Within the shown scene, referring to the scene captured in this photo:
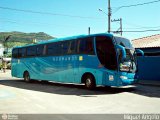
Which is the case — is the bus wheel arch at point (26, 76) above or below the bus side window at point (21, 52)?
below

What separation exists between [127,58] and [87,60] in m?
2.55

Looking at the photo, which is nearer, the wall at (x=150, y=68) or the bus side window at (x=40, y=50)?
the bus side window at (x=40, y=50)

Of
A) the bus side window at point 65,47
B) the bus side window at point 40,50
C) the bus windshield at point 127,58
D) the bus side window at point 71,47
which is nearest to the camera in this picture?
the bus windshield at point 127,58

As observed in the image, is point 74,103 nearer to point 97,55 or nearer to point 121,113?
point 121,113

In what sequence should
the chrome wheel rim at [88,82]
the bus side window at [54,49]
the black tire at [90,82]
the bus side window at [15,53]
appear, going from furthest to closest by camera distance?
the bus side window at [15,53], the bus side window at [54,49], the chrome wheel rim at [88,82], the black tire at [90,82]

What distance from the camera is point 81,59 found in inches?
642

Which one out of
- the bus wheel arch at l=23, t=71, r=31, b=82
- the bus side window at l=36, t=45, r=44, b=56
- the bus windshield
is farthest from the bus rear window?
the bus wheel arch at l=23, t=71, r=31, b=82

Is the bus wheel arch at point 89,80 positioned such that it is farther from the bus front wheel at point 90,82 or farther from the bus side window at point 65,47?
the bus side window at point 65,47

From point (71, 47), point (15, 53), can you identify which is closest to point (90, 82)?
point (71, 47)

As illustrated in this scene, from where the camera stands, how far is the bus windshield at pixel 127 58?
14.1 meters

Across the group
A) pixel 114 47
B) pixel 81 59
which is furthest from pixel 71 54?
pixel 114 47

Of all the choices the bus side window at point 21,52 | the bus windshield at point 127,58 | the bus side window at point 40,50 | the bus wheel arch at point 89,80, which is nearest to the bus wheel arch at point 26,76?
the bus side window at point 21,52

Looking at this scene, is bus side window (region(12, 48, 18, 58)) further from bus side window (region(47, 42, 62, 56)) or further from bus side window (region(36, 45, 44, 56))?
bus side window (region(47, 42, 62, 56))

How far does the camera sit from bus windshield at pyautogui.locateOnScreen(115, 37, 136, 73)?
1415 cm
